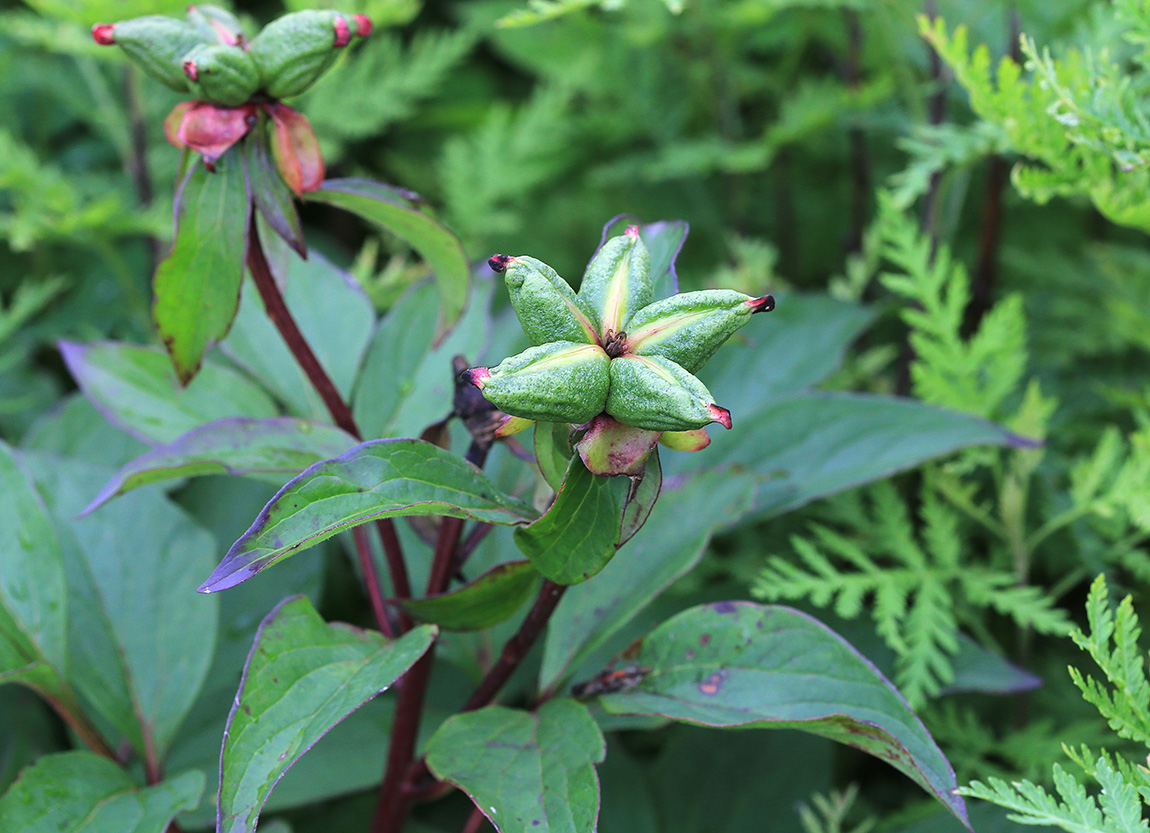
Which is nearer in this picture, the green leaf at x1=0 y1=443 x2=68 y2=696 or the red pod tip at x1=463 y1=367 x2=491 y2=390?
the red pod tip at x1=463 y1=367 x2=491 y2=390

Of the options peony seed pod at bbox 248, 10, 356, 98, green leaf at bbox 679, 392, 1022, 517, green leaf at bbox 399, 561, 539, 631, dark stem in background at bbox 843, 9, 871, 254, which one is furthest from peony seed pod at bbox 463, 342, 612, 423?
dark stem in background at bbox 843, 9, 871, 254

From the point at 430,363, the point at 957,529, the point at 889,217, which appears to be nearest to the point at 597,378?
the point at 430,363

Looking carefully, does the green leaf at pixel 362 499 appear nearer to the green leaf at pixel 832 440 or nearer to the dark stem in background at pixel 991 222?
the green leaf at pixel 832 440

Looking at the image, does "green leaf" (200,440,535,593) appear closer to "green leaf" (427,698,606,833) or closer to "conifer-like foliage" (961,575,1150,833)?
"green leaf" (427,698,606,833)

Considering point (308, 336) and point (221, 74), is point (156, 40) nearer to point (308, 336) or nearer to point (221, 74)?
point (221, 74)

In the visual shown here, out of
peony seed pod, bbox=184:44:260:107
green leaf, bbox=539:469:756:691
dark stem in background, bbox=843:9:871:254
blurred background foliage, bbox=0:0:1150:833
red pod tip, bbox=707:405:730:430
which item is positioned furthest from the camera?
dark stem in background, bbox=843:9:871:254

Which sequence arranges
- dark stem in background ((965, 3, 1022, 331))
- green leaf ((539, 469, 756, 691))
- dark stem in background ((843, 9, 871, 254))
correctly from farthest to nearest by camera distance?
dark stem in background ((843, 9, 871, 254)), dark stem in background ((965, 3, 1022, 331)), green leaf ((539, 469, 756, 691))

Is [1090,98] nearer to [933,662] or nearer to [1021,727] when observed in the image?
[933,662]
